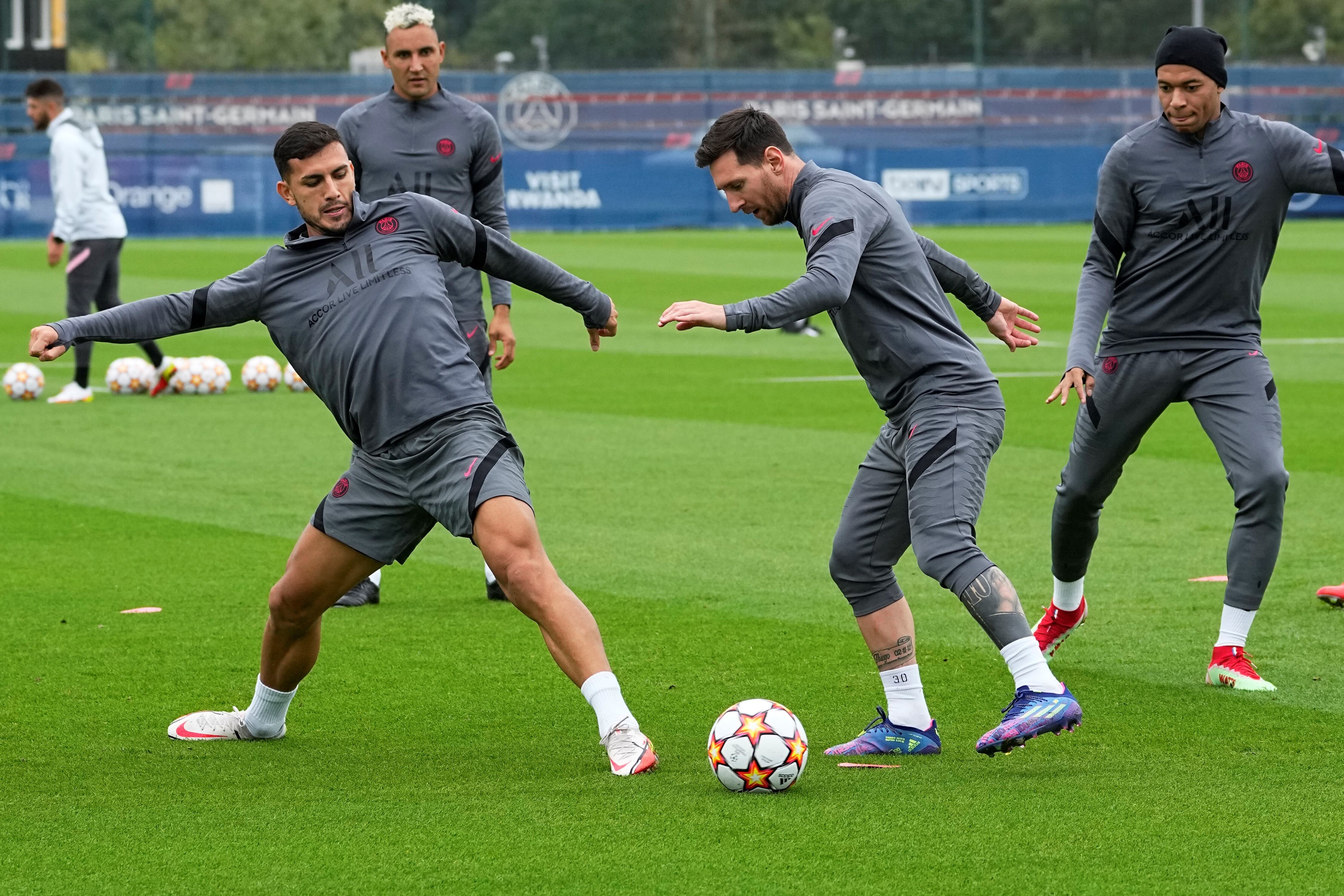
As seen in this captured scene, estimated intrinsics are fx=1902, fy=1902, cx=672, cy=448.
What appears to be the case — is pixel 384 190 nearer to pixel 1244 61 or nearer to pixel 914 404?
pixel 914 404

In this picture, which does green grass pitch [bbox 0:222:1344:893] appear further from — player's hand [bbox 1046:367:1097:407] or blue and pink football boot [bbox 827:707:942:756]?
player's hand [bbox 1046:367:1097:407]

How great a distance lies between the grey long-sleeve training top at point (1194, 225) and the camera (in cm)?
690

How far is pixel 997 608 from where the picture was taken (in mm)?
5598

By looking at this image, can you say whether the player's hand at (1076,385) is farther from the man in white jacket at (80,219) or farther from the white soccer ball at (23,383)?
the white soccer ball at (23,383)

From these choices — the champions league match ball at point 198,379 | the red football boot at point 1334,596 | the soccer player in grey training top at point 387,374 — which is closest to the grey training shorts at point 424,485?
the soccer player in grey training top at point 387,374

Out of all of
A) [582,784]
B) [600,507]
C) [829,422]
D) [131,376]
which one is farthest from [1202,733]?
[131,376]

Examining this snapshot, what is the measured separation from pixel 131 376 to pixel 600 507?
7.44 meters

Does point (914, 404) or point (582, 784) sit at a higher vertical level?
point (914, 404)

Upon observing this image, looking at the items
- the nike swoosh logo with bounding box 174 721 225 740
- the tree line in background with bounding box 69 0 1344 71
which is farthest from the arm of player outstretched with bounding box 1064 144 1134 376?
the tree line in background with bounding box 69 0 1344 71

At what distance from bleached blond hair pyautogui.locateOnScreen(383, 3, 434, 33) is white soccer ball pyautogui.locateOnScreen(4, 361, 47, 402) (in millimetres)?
8894

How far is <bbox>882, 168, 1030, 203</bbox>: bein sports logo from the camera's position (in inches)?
1740

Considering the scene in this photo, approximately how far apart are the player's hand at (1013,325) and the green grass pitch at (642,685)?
4.22 feet

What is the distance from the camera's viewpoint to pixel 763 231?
140ft

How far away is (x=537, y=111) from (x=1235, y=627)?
38661mm
